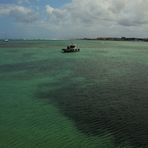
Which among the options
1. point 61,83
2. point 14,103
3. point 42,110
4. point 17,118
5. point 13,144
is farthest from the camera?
point 61,83

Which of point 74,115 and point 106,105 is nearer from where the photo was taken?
point 74,115

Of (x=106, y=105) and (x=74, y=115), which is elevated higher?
(x=106, y=105)

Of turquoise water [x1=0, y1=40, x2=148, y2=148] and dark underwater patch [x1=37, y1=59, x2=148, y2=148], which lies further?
dark underwater patch [x1=37, y1=59, x2=148, y2=148]

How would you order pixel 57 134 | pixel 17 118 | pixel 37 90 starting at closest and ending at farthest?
pixel 57 134 → pixel 17 118 → pixel 37 90

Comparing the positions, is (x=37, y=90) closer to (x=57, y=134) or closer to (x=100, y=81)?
(x=100, y=81)

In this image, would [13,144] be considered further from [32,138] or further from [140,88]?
[140,88]

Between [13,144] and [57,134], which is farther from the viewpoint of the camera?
[57,134]

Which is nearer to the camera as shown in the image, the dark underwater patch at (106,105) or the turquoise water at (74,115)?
the turquoise water at (74,115)

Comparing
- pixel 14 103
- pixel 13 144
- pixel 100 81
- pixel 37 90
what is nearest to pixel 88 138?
pixel 13 144

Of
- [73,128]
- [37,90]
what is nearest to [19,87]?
[37,90]
